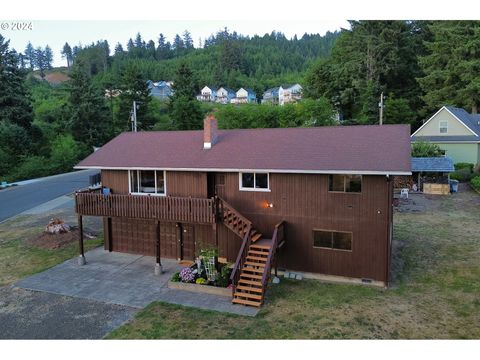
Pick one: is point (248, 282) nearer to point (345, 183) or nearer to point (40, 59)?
point (345, 183)

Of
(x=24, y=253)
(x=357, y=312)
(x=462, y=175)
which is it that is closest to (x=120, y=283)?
(x=24, y=253)

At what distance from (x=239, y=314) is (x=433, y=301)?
7.21 metres

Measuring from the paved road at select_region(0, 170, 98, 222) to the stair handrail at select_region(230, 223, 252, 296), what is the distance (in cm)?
2144

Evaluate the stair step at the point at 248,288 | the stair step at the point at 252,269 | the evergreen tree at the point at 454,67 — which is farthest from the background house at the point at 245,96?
the stair step at the point at 248,288

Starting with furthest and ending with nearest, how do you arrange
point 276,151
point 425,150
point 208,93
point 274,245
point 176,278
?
1. point 208,93
2. point 425,150
3. point 276,151
4. point 176,278
5. point 274,245

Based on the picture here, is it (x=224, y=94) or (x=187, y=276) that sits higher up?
(x=224, y=94)

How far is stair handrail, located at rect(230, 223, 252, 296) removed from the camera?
14.4 metres

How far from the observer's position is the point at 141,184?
19344 millimetres

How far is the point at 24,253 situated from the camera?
20406 millimetres

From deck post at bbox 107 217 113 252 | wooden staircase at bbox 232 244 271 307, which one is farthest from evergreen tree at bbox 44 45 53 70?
wooden staircase at bbox 232 244 271 307

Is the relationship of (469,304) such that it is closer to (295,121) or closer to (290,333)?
(290,333)

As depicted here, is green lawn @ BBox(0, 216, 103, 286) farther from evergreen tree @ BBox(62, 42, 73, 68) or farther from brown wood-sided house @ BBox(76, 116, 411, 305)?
evergreen tree @ BBox(62, 42, 73, 68)

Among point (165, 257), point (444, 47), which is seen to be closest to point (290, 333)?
point (165, 257)

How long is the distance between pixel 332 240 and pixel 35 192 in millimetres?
31663
